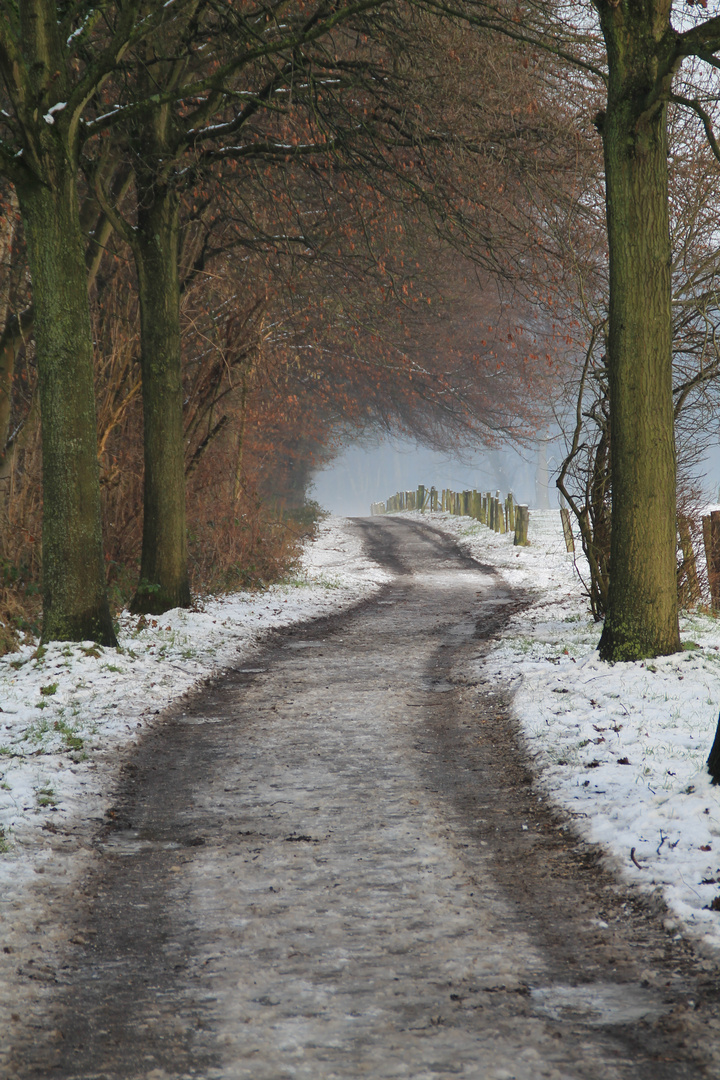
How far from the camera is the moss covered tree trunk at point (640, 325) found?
746 cm

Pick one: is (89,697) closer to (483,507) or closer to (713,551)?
(713,551)

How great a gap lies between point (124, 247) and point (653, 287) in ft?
Answer: 30.2

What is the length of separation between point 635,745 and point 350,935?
2982 mm

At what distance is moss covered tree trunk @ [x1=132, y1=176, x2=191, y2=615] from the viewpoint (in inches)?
421

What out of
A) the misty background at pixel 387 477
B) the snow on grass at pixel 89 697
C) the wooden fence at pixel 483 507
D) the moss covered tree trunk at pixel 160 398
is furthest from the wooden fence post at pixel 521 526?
the misty background at pixel 387 477

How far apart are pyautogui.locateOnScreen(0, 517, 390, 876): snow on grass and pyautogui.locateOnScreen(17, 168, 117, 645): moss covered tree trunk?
0.58 meters

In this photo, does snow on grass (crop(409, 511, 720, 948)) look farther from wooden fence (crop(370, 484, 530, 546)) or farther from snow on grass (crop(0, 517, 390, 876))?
wooden fence (crop(370, 484, 530, 546))

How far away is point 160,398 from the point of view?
1083cm

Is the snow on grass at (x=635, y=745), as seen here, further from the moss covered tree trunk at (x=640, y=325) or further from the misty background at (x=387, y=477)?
the misty background at (x=387, y=477)

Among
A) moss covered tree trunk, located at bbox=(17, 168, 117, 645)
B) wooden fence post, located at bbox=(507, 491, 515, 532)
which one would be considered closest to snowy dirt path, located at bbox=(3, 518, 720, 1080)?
moss covered tree trunk, located at bbox=(17, 168, 117, 645)

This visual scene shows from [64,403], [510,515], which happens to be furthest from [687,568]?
[510,515]

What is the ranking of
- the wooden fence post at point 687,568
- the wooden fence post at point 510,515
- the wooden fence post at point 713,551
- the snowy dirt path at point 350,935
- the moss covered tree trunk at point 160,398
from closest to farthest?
the snowy dirt path at point 350,935 < the moss covered tree trunk at point 160,398 < the wooden fence post at point 687,568 < the wooden fence post at point 713,551 < the wooden fence post at point 510,515

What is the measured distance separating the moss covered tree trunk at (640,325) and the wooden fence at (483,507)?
14.1 meters

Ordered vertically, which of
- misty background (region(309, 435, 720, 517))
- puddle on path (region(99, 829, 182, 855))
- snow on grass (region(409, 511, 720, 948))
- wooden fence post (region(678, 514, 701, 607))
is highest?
misty background (region(309, 435, 720, 517))
